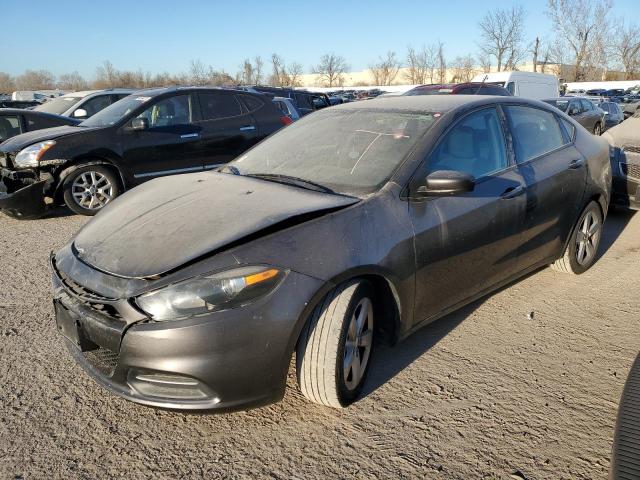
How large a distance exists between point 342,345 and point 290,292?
398 millimetres

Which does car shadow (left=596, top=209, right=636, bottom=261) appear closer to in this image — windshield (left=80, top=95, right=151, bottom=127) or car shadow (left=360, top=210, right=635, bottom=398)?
car shadow (left=360, top=210, right=635, bottom=398)

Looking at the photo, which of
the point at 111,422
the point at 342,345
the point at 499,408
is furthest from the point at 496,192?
the point at 111,422

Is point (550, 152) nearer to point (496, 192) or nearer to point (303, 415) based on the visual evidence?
point (496, 192)

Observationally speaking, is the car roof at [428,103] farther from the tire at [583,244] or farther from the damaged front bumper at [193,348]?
the damaged front bumper at [193,348]

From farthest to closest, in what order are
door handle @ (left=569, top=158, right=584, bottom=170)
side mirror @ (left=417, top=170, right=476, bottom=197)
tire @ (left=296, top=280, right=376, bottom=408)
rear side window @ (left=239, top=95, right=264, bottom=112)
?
1. rear side window @ (left=239, top=95, right=264, bottom=112)
2. door handle @ (left=569, top=158, right=584, bottom=170)
3. side mirror @ (left=417, top=170, right=476, bottom=197)
4. tire @ (left=296, top=280, right=376, bottom=408)

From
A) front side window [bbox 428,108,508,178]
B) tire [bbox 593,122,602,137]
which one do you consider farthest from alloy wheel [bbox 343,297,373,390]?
tire [bbox 593,122,602,137]

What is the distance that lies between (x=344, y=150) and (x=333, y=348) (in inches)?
54.4

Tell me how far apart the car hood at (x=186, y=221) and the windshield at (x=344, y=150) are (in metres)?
0.23

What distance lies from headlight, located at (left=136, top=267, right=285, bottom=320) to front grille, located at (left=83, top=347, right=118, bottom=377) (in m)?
0.32

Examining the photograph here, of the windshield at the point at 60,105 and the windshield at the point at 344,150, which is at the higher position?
the windshield at the point at 60,105

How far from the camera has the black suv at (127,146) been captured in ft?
21.1

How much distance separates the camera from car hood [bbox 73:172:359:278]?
238 cm

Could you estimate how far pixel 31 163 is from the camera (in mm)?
6336

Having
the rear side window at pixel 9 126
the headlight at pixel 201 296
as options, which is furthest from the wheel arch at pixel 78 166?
the headlight at pixel 201 296
